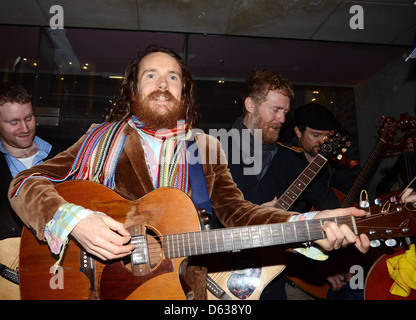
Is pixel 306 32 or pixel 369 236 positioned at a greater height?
pixel 306 32

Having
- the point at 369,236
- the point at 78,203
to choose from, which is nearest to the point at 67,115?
the point at 78,203

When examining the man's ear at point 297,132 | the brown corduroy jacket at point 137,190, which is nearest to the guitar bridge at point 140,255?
the brown corduroy jacket at point 137,190

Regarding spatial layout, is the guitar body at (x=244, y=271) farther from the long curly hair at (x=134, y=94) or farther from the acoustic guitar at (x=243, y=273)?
the long curly hair at (x=134, y=94)

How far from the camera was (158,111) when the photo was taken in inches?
71.2

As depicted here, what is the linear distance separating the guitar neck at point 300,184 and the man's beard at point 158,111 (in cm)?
114

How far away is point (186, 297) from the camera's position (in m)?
1.29

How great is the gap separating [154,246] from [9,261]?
1401mm

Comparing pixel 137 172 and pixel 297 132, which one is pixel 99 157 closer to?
pixel 137 172

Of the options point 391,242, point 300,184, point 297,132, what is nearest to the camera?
point 391,242

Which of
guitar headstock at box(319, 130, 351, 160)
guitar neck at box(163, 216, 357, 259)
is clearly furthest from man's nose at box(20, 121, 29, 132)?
guitar headstock at box(319, 130, 351, 160)

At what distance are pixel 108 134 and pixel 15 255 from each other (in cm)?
119

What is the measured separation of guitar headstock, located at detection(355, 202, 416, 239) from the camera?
1299mm

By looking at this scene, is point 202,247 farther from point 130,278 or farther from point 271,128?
point 271,128

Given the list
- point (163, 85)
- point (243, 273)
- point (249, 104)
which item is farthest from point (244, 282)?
point (249, 104)
